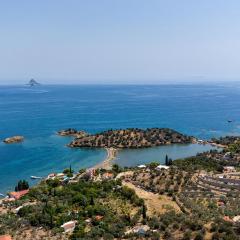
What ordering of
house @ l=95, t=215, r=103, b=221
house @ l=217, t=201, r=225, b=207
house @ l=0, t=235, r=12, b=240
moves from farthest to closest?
house @ l=217, t=201, r=225, b=207 → house @ l=95, t=215, r=103, b=221 → house @ l=0, t=235, r=12, b=240

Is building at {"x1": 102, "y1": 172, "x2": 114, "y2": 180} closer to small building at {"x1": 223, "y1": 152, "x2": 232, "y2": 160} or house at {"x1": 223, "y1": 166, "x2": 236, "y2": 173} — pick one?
house at {"x1": 223, "y1": 166, "x2": 236, "y2": 173}

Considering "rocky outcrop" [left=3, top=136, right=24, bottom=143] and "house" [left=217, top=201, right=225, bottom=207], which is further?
"rocky outcrop" [left=3, top=136, right=24, bottom=143]

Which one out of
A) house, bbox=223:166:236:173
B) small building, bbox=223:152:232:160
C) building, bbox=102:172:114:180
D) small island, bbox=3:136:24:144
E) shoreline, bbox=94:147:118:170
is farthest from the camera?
small island, bbox=3:136:24:144

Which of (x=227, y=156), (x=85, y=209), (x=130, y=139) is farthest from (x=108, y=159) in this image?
(x=85, y=209)

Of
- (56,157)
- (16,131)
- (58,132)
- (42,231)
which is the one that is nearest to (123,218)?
(42,231)

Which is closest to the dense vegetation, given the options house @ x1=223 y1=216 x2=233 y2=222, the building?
the building

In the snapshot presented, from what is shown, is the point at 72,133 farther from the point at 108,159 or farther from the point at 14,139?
the point at 108,159

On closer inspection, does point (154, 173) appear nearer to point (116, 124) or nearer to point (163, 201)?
point (163, 201)

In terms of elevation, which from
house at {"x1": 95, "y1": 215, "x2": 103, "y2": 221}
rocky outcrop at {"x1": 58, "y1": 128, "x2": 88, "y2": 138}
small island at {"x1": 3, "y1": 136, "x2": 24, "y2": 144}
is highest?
house at {"x1": 95, "y1": 215, "x2": 103, "y2": 221}
